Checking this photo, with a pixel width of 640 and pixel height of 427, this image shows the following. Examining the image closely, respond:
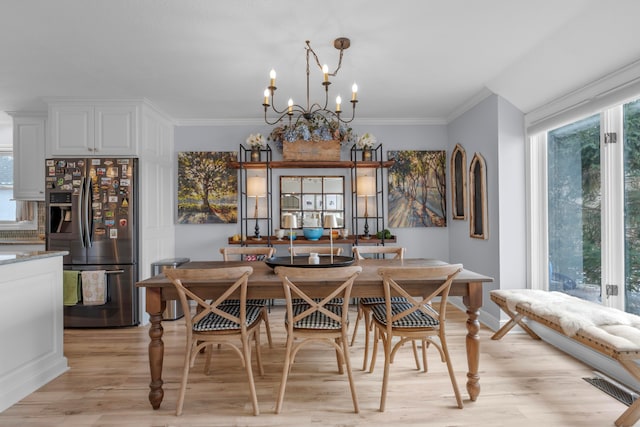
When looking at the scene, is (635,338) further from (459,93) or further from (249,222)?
(249,222)

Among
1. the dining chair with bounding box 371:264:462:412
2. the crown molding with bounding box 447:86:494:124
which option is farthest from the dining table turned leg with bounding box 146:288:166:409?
the crown molding with bounding box 447:86:494:124

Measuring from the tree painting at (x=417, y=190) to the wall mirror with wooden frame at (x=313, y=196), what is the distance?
27.9 inches

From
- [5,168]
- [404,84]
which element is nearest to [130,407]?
[404,84]

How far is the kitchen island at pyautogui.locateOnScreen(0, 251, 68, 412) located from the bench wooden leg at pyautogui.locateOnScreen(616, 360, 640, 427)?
11.8 feet

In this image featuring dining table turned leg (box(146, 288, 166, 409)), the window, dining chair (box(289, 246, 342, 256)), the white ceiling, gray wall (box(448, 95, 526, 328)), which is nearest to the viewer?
dining table turned leg (box(146, 288, 166, 409))

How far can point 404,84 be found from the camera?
3598 millimetres

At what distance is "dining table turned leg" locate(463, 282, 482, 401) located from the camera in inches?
88.1

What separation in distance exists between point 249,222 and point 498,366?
3253mm

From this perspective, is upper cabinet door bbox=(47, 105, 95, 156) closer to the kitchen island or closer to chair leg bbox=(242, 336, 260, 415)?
the kitchen island

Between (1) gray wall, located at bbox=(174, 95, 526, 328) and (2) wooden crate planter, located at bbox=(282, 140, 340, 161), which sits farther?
(2) wooden crate planter, located at bbox=(282, 140, 340, 161)

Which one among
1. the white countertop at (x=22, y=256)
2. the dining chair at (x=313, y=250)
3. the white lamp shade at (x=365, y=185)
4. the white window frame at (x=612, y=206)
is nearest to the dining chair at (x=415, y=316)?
the dining chair at (x=313, y=250)

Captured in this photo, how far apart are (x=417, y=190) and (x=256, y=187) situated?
6.99 ft

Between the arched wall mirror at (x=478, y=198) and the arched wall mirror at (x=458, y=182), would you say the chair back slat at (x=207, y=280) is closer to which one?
the arched wall mirror at (x=478, y=198)

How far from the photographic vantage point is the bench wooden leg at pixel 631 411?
1.95m
